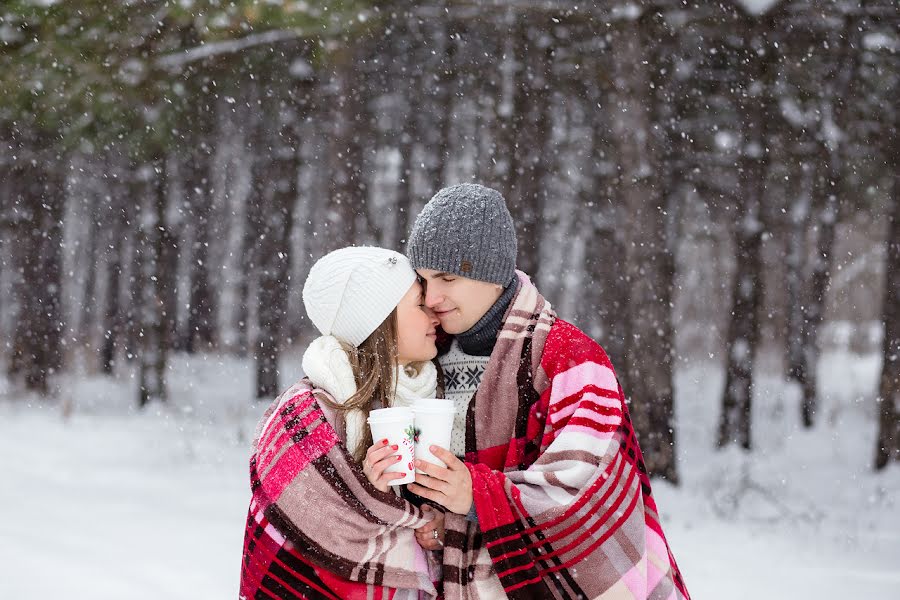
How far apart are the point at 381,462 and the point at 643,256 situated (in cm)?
623

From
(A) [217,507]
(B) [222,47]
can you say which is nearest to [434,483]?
(A) [217,507]

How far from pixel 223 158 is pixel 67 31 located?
1379 cm

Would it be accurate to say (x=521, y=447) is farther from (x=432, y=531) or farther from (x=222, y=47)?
(x=222, y=47)

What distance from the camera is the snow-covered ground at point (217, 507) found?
223 inches

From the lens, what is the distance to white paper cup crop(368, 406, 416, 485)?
240 centimetres

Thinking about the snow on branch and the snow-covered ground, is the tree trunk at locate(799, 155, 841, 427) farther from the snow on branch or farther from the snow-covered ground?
the snow on branch

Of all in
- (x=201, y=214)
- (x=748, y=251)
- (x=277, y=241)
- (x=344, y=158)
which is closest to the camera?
(x=344, y=158)

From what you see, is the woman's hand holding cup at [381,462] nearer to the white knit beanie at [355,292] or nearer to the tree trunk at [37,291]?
the white knit beanie at [355,292]

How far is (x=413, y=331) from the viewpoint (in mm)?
2850

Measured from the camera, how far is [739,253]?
12.2 meters

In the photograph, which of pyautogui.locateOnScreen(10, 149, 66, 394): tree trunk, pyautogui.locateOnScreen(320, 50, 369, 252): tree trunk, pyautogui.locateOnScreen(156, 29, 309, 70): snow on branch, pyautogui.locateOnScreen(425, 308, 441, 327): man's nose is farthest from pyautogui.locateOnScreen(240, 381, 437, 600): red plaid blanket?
pyautogui.locateOnScreen(10, 149, 66, 394): tree trunk

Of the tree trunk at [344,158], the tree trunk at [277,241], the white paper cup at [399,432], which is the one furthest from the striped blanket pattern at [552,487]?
the tree trunk at [277,241]

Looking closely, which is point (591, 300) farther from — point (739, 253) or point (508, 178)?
point (508, 178)

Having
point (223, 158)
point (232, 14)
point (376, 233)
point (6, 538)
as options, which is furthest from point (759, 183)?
point (223, 158)
